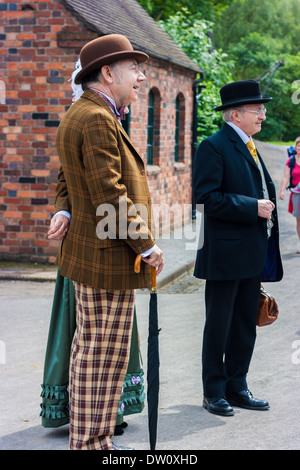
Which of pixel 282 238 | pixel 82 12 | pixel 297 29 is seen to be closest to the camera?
pixel 82 12

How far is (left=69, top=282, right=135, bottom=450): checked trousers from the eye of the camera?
3945 mm

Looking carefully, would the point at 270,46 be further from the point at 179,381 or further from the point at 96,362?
the point at 96,362

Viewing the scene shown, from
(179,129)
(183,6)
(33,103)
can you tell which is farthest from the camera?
(183,6)

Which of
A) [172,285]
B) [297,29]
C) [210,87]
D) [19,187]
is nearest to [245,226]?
[172,285]

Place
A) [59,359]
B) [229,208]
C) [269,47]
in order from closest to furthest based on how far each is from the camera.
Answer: [59,359]
[229,208]
[269,47]

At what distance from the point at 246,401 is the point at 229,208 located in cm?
128

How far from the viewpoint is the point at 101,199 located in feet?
12.4

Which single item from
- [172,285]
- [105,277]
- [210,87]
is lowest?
[172,285]

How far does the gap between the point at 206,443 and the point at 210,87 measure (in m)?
18.1

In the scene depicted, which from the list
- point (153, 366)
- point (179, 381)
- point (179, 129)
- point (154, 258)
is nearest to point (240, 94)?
point (154, 258)

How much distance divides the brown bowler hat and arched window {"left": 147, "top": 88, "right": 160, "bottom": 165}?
1190cm

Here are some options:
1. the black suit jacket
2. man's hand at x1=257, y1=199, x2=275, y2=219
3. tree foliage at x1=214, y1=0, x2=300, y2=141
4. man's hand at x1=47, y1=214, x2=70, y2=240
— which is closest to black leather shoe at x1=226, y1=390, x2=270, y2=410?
the black suit jacket

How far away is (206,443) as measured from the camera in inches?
175

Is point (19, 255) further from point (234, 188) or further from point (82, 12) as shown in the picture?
point (234, 188)
